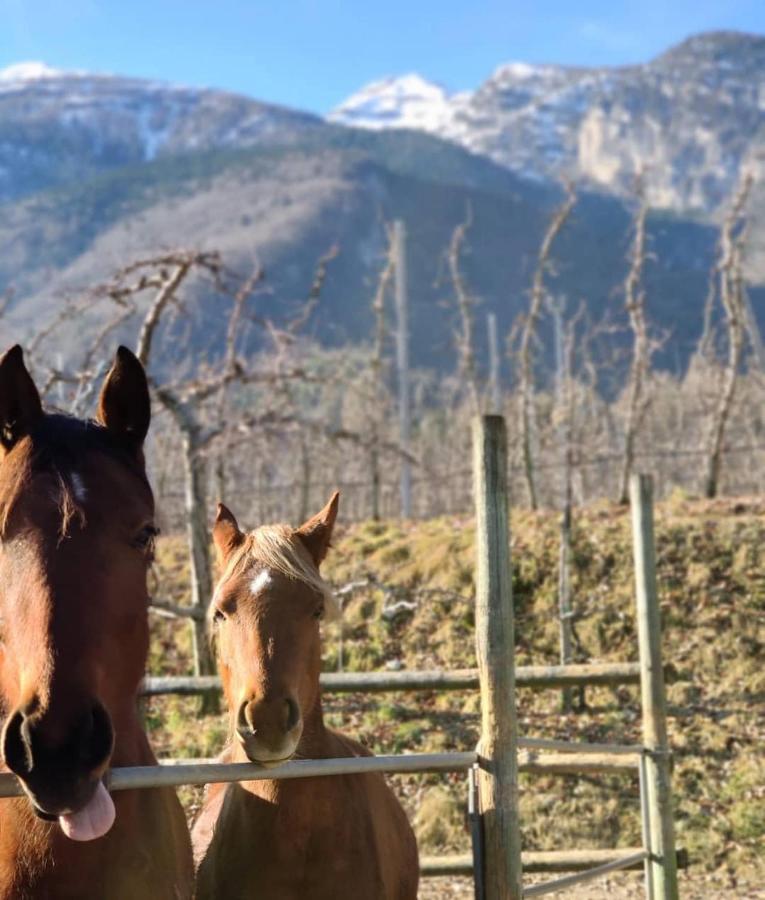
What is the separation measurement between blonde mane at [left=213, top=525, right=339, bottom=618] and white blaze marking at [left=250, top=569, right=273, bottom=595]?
0.04 m

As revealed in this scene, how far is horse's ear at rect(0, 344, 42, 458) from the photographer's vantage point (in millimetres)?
2436

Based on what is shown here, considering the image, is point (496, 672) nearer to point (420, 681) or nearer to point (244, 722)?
point (244, 722)

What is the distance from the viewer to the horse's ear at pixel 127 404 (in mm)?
2609

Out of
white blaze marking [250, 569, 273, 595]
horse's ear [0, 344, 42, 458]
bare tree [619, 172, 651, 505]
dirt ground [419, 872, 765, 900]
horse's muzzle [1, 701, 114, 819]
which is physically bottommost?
dirt ground [419, 872, 765, 900]

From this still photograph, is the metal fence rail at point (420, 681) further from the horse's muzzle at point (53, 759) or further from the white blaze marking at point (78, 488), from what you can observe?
the horse's muzzle at point (53, 759)

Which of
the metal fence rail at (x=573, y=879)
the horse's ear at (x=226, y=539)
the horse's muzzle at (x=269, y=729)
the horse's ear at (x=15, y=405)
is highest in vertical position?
the horse's ear at (x=15, y=405)

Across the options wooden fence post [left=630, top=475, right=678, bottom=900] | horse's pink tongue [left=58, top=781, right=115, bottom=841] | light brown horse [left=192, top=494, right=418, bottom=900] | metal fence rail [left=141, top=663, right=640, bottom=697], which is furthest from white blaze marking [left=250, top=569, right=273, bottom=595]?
metal fence rail [left=141, top=663, right=640, bottom=697]

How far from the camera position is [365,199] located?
117 m

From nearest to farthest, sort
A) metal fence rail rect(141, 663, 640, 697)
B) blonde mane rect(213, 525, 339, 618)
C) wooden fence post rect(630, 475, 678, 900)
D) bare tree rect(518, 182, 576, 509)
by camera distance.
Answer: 1. blonde mane rect(213, 525, 339, 618)
2. wooden fence post rect(630, 475, 678, 900)
3. metal fence rail rect(141, 663, 640, 697)
4. bare tree rect(518, 182, 576, 509)

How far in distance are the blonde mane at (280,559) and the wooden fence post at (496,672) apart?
597 millimetres

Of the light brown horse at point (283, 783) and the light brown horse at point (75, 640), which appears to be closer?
the light brown horse at point (75, 640)

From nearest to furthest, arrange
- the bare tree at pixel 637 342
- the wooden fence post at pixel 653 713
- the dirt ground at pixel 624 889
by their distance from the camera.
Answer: the wooden fence post at pixel 653 713 → the dirt ground at pixel 624 889 → the bare tree at pixel 637 342

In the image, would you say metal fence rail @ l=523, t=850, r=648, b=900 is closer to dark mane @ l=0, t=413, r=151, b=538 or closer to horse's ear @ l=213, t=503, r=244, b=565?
horse's ear @ l=213, t=503, r=244, b=565

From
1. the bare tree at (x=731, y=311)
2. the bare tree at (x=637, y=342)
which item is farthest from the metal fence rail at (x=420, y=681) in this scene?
the bare tree at (x=731, y=311)
